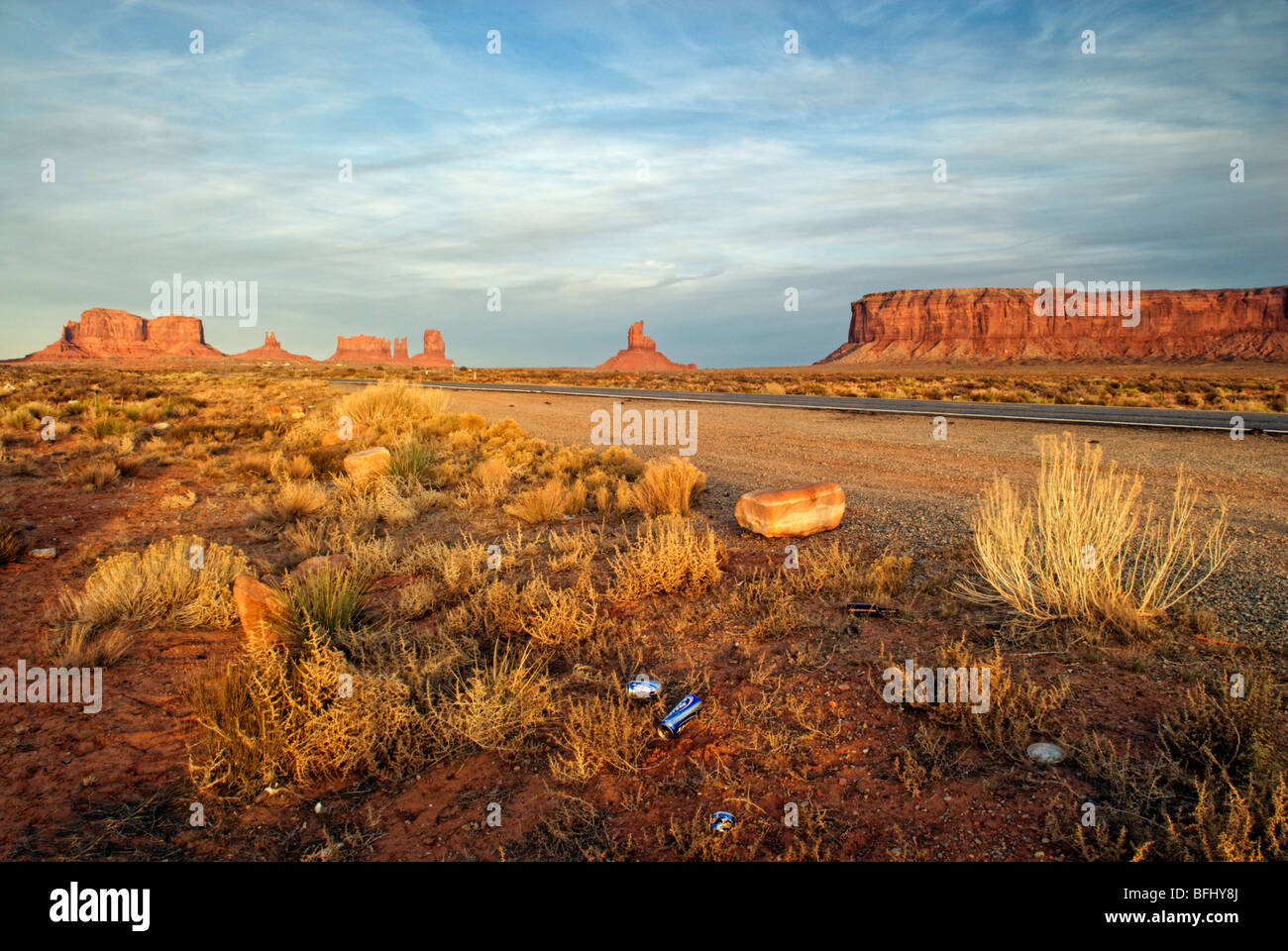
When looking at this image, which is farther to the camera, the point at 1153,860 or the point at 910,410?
the point at 910,410

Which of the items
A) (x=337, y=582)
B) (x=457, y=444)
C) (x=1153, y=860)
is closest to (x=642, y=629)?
(x=337, y=582)

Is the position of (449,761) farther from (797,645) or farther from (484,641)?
(797,645)

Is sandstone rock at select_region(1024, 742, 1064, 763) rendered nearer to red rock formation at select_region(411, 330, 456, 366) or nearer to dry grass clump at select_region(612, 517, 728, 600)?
dry grass clump at select_region(612, 517, 728, 600)

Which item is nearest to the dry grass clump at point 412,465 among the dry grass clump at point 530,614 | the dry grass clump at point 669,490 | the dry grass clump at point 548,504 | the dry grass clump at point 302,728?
the dry grass clump at point 548,504

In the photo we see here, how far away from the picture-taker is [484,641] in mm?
5176

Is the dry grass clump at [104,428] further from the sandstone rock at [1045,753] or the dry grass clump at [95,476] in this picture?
the sandstone rock at [1045,753]

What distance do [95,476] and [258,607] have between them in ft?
27.0

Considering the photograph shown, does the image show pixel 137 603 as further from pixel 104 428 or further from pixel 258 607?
pixel 104 428

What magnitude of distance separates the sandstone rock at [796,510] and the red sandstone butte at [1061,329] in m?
118

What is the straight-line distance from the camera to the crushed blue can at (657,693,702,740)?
3746 mm

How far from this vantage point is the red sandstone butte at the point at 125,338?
545ft

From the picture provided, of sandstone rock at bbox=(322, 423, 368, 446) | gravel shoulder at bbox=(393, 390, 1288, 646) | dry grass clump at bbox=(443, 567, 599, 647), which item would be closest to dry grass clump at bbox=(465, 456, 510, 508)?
gravel shoulder at bbox=(393, 390, 1288, 646)
